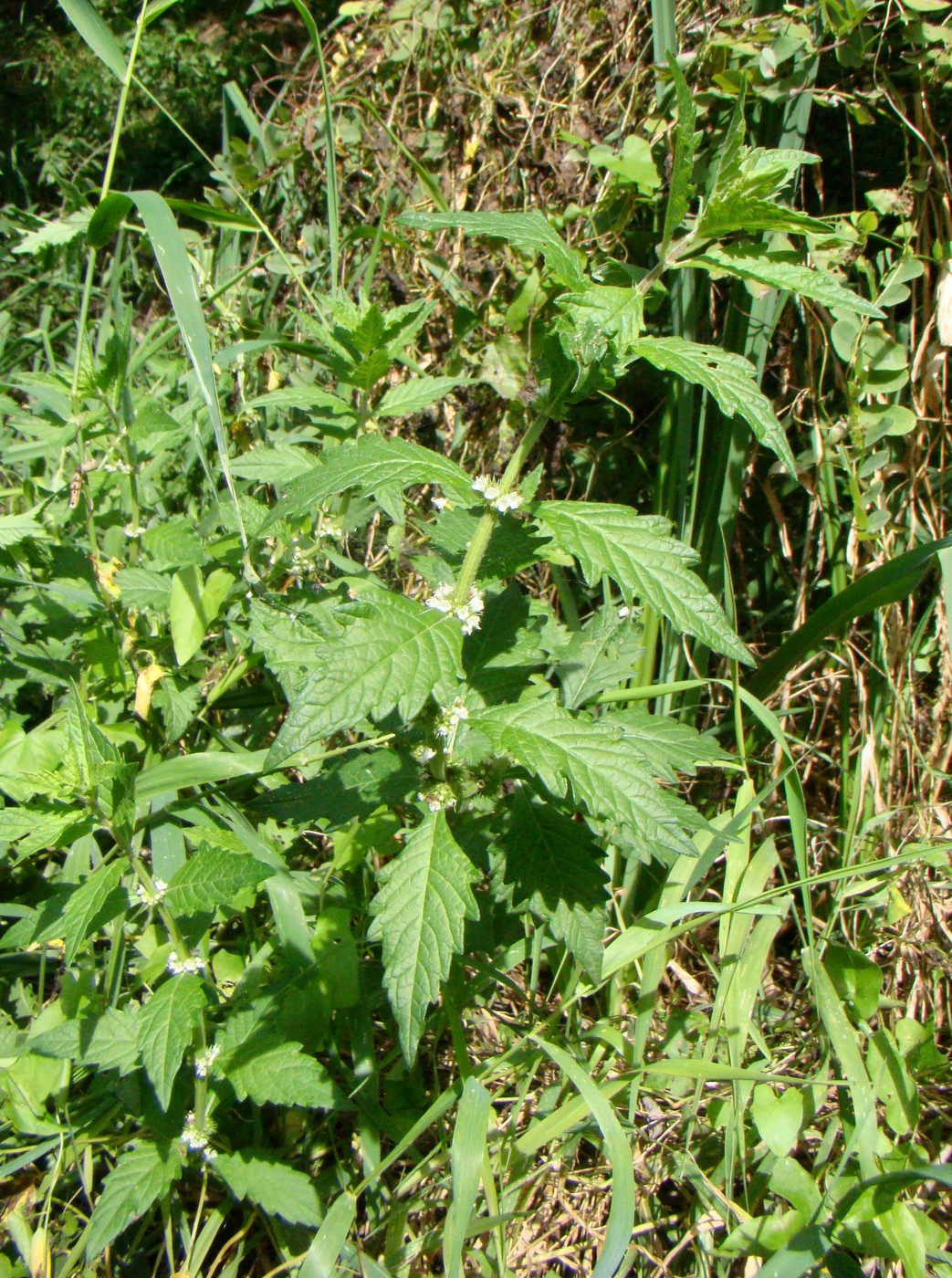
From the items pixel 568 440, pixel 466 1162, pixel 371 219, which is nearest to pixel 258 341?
pixel 568 440

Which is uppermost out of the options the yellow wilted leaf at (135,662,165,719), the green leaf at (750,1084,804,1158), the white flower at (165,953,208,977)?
the yellow wilted leaf at (135,662,165,719)

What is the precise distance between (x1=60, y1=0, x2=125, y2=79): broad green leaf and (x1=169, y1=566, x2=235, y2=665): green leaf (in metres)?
0.94

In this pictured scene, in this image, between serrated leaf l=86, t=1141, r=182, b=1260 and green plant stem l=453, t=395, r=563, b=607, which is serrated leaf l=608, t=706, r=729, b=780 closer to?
green plant stem l=453, t=395, r=563, b=607

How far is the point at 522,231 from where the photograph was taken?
1.26 meters

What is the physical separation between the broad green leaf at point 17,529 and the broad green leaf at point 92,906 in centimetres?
92

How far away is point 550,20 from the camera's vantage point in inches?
94.5

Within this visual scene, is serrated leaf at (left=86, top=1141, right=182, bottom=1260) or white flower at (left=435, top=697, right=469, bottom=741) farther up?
white flower at (left=435, top=697, right=469, bottom=741)

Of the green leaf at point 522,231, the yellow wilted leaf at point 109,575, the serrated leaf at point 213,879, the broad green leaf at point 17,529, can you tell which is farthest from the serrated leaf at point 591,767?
the broad green leaf at point 17,529

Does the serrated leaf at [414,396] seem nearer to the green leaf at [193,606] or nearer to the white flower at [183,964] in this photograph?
the green leaf at [193,606]

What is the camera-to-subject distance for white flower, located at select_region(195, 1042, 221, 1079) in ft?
4.86

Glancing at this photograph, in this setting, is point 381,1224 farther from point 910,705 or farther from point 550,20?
point 550,20

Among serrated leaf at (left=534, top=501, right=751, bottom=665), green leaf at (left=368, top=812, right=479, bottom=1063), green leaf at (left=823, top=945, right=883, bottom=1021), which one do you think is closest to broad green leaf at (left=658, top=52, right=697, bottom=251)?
serrated leaf at (left=534, top=501, right=751, bottom=665)

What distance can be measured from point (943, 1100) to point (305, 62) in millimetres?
3510

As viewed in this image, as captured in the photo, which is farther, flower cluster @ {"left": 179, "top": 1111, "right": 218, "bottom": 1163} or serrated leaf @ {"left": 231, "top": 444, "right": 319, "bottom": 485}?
serrated leaf @ {"left": 231, "top": 444, "right": 319, "bottom": 485}
